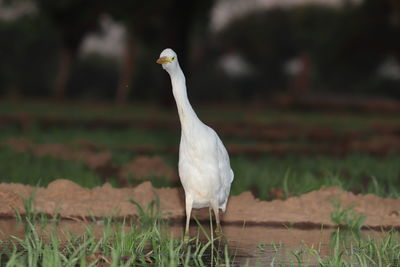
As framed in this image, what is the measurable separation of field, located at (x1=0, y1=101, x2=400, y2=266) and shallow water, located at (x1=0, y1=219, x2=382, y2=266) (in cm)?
2

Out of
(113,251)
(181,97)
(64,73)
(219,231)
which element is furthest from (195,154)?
(64,73)

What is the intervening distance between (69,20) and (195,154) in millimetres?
33895

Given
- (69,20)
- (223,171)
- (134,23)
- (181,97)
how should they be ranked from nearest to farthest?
(181,97)
(223,171)
(134,23)
(69,20)

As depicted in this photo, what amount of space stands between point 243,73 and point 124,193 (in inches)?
2182

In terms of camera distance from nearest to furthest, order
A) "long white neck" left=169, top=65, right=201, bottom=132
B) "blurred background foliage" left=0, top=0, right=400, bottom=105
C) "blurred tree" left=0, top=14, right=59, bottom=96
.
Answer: "long white neck" left=169, top=65, right=201, bottom=132
"blurred background foliage" left=0, top=0, right=400, bottom=105
"blurred tree" left=0, top=14, right=59, bottom=96

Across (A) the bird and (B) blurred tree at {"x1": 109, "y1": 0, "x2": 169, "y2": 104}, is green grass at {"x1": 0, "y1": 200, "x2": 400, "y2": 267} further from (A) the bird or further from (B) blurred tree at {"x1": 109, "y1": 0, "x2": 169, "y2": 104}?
(B) blurred tree at {"x1": 109, "y1": 0, "x2": 169, "y2": 104}

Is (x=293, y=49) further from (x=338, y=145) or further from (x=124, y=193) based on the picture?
(x=124, y=193)

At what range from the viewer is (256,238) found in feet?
23.8

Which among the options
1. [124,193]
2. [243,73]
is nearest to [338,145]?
[124,193]

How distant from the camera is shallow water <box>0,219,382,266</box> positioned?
627 cm

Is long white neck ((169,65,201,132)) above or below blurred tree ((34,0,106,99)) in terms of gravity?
below

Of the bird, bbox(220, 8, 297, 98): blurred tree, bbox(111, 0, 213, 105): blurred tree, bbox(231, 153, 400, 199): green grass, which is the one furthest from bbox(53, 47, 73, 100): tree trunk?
the bird

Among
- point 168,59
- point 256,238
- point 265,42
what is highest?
point 265,42

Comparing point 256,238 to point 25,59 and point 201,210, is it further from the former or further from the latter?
point 25,59
